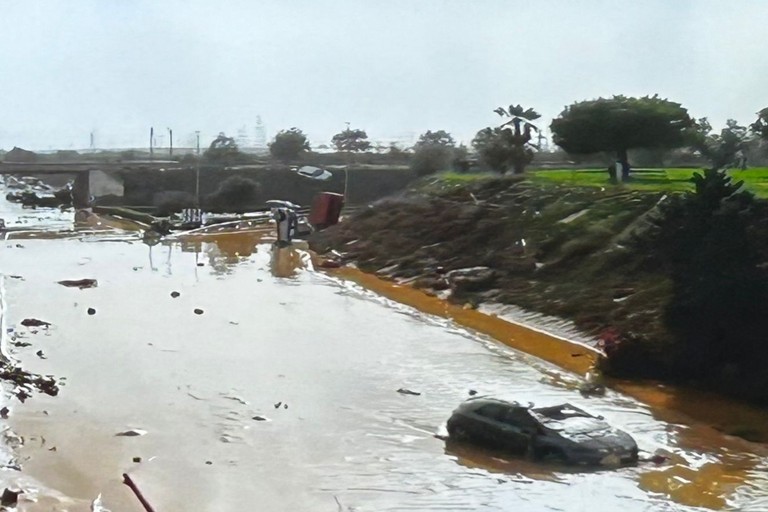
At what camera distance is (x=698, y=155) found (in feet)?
257

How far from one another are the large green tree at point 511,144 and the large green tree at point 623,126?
9.61 m

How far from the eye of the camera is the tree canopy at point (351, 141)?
157500 mm

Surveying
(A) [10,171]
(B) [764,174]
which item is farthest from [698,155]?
(A) [10,171]

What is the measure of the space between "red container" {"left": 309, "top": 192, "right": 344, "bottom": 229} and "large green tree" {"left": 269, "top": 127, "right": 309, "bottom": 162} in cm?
6877

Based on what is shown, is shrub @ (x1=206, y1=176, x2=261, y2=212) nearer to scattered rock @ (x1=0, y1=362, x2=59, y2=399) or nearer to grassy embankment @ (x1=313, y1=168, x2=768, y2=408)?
grassy embankment @ (x1=313, y1=168, x2=768, y2=408)

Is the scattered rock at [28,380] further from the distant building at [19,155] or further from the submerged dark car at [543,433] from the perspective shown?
the distant building at [19,155]

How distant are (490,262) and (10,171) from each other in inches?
3167

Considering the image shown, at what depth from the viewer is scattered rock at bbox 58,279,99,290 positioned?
47906 millimetres

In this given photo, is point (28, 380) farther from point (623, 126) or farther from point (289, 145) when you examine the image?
point (289, 145)

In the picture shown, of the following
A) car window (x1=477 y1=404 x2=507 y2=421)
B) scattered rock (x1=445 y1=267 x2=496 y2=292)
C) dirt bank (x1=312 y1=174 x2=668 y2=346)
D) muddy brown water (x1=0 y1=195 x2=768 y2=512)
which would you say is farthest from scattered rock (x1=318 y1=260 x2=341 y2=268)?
car window (x1=477 y1=404 x2=507 y2=421)

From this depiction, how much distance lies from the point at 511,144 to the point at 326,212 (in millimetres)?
14878

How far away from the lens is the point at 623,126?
58.3 metres

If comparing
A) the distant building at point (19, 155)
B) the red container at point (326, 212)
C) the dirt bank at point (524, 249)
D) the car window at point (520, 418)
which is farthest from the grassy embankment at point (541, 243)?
the distant building at point (19, 155)

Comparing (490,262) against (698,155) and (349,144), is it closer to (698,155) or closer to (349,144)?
(698,155)
